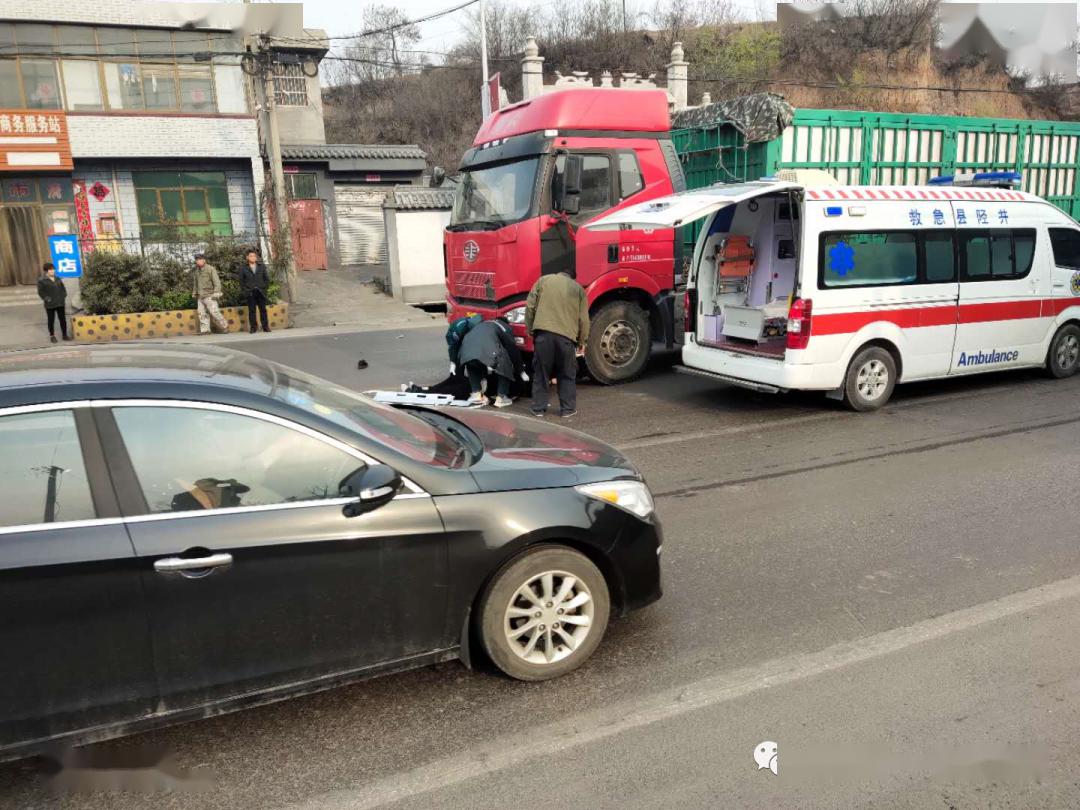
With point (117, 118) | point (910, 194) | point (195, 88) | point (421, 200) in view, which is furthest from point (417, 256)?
point (910, 194)

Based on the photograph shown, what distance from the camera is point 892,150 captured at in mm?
10516

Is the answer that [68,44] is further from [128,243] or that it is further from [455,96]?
[455,96]

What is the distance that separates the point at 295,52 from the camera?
30.5m

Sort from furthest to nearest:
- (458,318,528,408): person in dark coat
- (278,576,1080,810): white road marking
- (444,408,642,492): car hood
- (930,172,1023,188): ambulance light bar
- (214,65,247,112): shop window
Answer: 1. (214,65,247,112): shop window
2. (930,172,1023,188): ambulance light bar
3. (458,318,528,408): person in dark coat
4. (444,408,642,492): car hood
5. (278,576,1080,810): white road marking

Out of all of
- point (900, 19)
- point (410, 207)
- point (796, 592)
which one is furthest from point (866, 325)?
point (900, 19)

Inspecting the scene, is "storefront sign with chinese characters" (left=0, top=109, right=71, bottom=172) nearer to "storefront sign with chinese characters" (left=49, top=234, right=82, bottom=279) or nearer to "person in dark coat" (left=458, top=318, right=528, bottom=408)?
"storefront sign with chinese characters" (left=49, top=234, right=82, bottom=279)

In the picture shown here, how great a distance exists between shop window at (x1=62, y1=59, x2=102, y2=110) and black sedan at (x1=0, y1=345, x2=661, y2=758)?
79.2 feet

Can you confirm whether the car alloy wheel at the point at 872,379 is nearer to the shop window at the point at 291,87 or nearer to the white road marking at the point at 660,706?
the white road marking at the point at 660,706

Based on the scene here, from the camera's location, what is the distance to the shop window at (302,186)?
88.9 ft

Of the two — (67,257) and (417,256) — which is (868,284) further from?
(67,257)

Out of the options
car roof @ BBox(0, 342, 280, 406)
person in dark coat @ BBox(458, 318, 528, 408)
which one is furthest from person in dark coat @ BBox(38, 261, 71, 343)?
car roof @ BBox(0, 342, 280, 406)

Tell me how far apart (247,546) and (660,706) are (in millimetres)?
1748

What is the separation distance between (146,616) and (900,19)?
4068 centimetres

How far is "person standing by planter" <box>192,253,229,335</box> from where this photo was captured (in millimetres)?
16703
